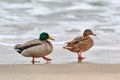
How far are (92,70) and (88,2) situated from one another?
25.8 feet

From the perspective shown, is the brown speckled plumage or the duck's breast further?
the brown speckled plumage

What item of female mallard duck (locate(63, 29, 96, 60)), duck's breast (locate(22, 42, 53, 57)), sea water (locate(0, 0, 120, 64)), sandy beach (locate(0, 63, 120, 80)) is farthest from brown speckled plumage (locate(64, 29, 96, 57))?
sandy beach (locate(0, 63, 120, 80))

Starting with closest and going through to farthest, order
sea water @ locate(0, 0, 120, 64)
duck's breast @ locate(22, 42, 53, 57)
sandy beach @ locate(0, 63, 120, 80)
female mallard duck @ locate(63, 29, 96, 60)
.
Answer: sandy beach @ locate(0, 63, 120, 80)
duck's breast @ locate(22, 42, 53, 57)
female mallard duck @ locate(63, 29, 96, 60)
sea water @ locate(0, 0, 120, 64)

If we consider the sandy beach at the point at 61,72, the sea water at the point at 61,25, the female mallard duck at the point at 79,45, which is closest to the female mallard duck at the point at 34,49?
the sea water at the point at 61,25

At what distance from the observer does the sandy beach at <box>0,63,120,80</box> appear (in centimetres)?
610

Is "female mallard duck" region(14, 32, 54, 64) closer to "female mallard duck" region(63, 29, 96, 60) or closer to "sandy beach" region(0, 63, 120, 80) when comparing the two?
Answer: "female mallard duck" region(63, 29, 96, 60)

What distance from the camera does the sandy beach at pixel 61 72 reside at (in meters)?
6.10

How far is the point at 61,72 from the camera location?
6496mm

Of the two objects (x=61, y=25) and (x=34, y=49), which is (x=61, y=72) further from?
(x=61, y=25)

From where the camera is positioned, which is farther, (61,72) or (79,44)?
(79,44)

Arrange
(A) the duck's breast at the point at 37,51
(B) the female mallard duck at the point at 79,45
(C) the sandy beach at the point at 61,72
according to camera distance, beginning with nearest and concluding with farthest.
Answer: (C) the sandy beach at the point at 61,72 < (A) the duck's breast at the point at 37,51 < (B) the female mallard duck at the point at 79,45

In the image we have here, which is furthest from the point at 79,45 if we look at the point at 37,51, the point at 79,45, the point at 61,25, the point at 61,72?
the point at 61,25

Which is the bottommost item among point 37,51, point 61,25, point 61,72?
point 61,72

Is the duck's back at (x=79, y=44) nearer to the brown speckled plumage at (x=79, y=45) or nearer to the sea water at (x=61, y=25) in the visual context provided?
the brown speckled plumage at (x=79, y=45)
